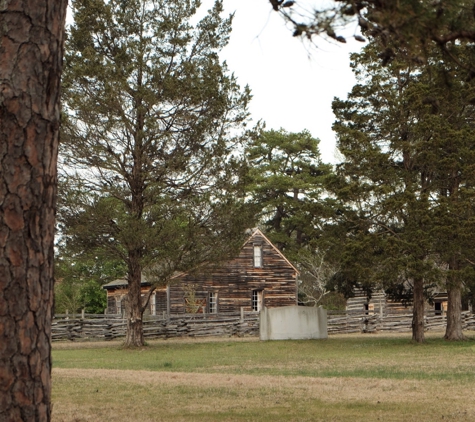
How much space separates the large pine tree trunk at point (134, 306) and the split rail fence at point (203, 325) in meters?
8.49

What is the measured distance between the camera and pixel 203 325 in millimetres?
42750

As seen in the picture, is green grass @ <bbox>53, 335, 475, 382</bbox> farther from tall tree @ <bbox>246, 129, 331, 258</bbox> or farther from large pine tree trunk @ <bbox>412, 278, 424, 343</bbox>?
tall tree @ <bbox>246, 129, 331, 258</bbox>

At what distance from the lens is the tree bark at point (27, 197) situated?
5461 millimetres

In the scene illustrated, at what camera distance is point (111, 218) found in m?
A: 29.3

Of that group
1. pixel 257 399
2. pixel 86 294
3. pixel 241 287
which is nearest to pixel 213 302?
pixel 241 287

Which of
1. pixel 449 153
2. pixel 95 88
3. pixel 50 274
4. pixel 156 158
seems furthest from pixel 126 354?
pixel 50 274

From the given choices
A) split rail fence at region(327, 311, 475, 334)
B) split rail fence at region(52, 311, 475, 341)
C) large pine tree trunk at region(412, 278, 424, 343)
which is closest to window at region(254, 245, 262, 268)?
split rail fence at region(52, 311, 475, 341)

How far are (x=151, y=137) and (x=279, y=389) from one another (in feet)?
57.3

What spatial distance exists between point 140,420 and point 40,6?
219 inches

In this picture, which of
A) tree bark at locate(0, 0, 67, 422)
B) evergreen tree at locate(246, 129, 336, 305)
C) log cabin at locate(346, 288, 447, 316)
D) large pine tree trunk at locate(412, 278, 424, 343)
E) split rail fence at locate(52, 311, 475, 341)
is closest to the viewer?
tree bark at locate(0, 0, 67, 422)

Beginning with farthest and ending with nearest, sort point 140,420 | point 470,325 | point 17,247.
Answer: point 470,325 < point 140,420 < point 17,247

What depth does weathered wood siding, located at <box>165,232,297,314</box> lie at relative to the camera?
48.4 m

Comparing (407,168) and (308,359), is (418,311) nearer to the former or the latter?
(407,168)

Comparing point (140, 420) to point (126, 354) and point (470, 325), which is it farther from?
point (470, 325)
